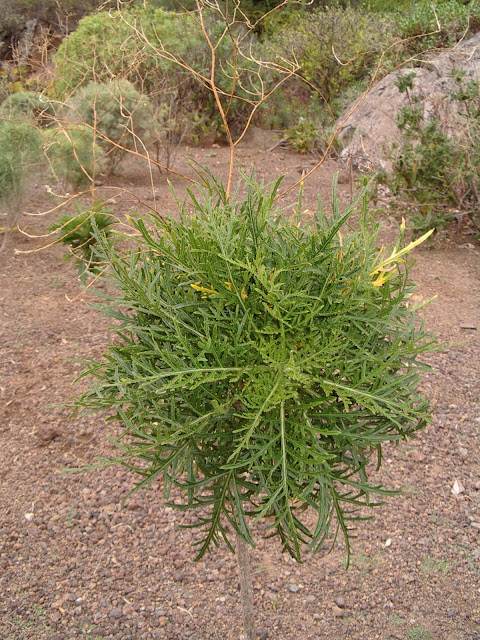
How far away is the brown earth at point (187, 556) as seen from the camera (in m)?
2.26

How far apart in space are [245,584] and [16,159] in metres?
4.52

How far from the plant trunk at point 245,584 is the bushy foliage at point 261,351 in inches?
17.3

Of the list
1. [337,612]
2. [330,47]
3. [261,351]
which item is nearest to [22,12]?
[330,47]

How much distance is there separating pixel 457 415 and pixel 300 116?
801 cm

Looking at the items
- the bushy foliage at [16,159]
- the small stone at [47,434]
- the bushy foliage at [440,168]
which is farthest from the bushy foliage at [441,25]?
the small stone at [47,434]

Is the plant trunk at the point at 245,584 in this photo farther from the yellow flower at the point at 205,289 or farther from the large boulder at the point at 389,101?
the large boulder at the point at 389,101

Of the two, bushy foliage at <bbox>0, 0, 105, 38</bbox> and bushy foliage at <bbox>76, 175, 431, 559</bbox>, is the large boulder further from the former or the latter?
bushy foliage at <bbox>0, 0, 105, 38</bbox>

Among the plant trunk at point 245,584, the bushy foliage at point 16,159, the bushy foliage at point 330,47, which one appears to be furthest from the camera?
the bushy foliage at point 330,47

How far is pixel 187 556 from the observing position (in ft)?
8.43

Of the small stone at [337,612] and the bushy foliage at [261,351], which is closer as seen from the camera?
the bushy foliage at [261,351]

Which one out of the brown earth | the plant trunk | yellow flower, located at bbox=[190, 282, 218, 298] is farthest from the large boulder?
yellow flower, located at bbox=[190, 282, 218, 298]

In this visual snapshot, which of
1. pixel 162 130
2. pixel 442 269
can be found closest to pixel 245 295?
pixel 442 269

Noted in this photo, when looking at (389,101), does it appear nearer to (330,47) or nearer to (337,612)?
(330,47)

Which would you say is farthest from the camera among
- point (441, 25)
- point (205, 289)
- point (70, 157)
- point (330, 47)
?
point (330, 47)
